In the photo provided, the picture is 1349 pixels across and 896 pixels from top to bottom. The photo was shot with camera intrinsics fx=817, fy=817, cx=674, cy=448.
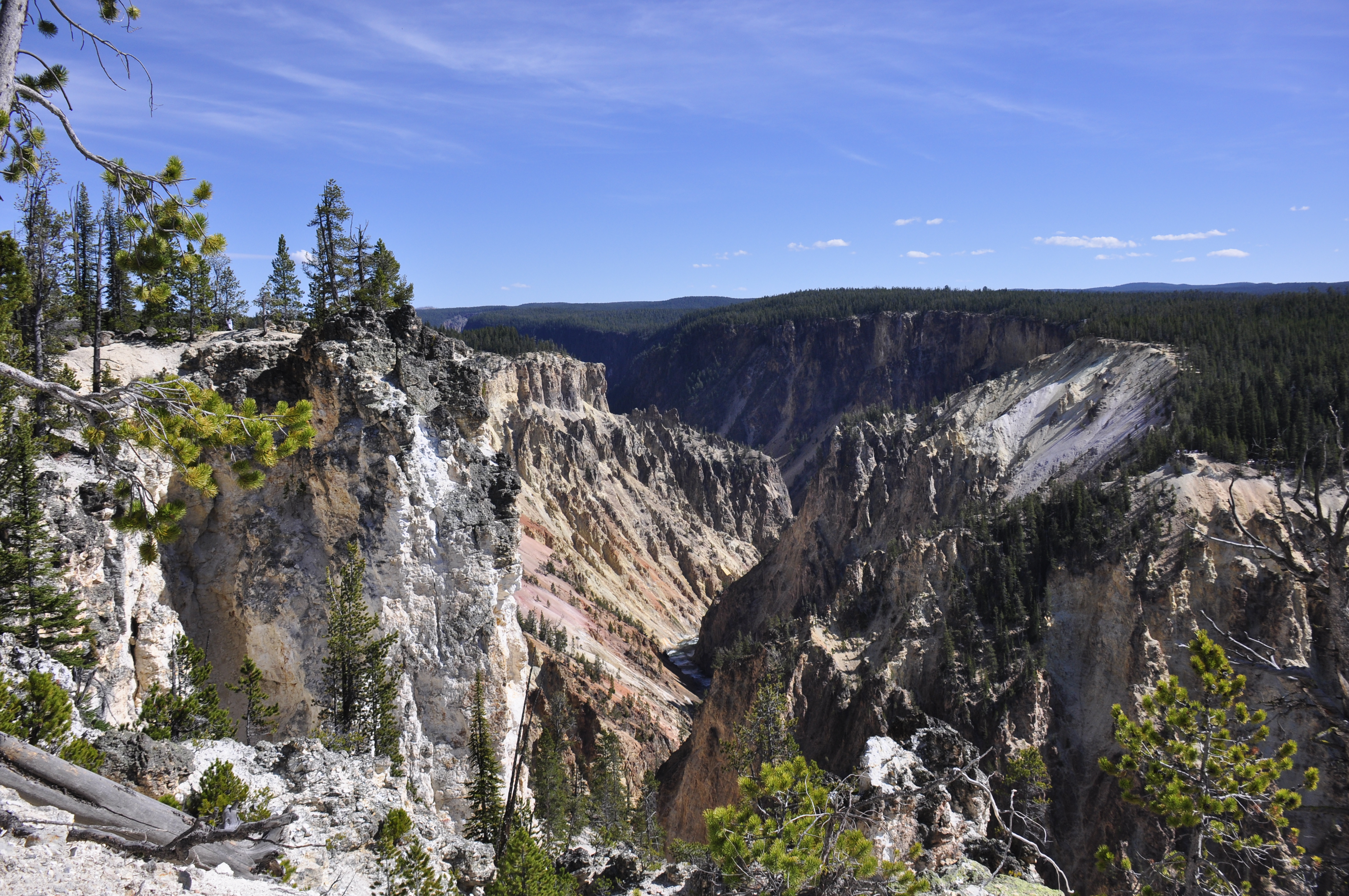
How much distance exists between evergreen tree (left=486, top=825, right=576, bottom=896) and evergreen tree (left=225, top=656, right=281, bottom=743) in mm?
8458

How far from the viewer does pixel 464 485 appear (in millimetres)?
27172

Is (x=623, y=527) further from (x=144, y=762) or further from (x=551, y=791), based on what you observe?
(x=144, y=762)

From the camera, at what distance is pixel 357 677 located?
23.8 metres

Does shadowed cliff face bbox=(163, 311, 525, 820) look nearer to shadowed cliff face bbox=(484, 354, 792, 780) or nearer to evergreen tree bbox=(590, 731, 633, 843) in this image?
shadowed cliff face bbox=(484, 354, 792, 780)

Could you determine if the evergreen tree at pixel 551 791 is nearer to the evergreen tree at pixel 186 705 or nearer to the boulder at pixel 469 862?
the boulder at pixel 469 862

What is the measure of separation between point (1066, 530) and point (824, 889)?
1466 inches

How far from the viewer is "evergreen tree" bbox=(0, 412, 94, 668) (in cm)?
1680

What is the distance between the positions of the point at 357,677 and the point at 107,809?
13973mm

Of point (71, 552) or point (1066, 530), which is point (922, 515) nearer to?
point (1066, 530)

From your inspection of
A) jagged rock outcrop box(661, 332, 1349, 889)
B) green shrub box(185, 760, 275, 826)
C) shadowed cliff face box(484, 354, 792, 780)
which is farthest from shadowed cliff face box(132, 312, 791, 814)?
jagged rock outcrop box(661, 332, 1349, 889)

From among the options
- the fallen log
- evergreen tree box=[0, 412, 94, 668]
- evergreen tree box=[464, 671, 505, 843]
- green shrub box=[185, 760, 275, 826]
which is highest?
evergreen tree box=[0, 412, 94, 668]

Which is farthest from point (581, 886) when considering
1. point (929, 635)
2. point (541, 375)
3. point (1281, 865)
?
point (541, 375)

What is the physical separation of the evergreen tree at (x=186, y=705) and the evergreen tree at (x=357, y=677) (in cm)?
273

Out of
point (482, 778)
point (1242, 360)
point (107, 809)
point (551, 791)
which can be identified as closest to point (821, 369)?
point (1242, 360)
